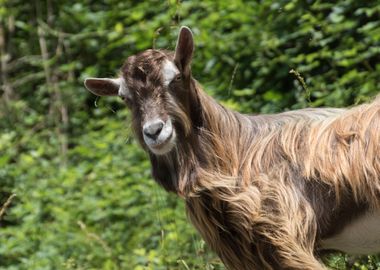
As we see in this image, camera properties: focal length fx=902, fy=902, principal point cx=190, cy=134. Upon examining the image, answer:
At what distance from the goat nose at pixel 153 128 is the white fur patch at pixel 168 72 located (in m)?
0.28

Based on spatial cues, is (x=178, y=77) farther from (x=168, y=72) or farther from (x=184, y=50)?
(x=184, y=50)

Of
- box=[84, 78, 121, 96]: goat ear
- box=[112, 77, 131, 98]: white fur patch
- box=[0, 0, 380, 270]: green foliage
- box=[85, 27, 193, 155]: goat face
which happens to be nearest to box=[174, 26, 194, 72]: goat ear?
box=[85, 27, 193, 155]: goat face

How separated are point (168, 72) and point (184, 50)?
206 millimetres

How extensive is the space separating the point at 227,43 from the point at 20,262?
11.3 ft

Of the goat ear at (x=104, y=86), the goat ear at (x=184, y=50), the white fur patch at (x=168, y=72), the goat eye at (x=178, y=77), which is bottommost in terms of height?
the goat ear at (x=104, y=86)

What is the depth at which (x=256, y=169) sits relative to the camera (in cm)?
559

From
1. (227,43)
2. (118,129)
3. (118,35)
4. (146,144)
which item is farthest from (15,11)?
(146,144)

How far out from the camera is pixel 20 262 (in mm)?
8742

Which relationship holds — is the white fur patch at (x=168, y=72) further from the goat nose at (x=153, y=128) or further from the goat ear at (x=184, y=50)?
the goat nose at (x=153, y=128)

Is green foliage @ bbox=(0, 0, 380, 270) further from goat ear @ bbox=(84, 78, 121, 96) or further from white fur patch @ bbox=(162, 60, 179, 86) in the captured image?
white fur patch @ bbox=(162, 60, 179, 86)

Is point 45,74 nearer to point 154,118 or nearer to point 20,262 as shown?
point 20,262

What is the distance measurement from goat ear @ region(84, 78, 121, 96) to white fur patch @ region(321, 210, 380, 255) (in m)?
1.68

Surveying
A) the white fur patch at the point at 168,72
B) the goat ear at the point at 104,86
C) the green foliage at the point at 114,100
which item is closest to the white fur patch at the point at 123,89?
the goat ear at the point at 104,86

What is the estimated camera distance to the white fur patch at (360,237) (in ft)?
18.0
